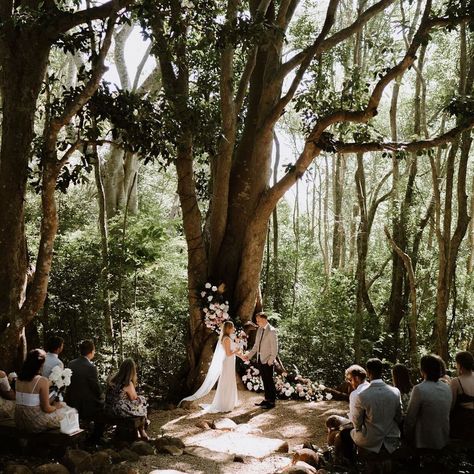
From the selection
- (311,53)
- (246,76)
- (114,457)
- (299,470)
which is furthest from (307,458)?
(246,76)

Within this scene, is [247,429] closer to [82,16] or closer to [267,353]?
[267,353]

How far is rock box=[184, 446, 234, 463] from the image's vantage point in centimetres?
623

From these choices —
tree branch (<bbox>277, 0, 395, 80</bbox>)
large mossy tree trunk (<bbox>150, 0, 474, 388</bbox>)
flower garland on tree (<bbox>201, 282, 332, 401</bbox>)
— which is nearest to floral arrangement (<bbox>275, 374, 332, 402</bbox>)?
flower garland on tree (<bbox>201, 282, 332, 401</bbox>)

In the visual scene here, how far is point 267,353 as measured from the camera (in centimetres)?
975

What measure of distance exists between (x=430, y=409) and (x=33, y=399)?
13.0 feet

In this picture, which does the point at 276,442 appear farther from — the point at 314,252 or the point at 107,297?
the point at 314,252

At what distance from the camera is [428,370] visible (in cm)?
544

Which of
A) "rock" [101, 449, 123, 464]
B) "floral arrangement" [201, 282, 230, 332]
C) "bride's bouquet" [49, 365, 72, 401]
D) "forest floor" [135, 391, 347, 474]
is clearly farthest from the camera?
"floral arrangement" [201, 282, 230, 332]

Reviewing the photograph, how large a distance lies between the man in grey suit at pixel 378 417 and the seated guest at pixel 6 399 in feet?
12.5

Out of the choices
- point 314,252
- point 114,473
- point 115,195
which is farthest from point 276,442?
point 314,252

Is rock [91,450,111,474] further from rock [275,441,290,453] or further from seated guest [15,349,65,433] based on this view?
rock [275,441,290,453]

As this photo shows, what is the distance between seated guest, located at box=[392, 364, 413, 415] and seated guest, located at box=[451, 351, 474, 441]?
0.47 metres

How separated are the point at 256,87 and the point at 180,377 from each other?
6394 mm

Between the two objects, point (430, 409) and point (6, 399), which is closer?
point (430, 409)
